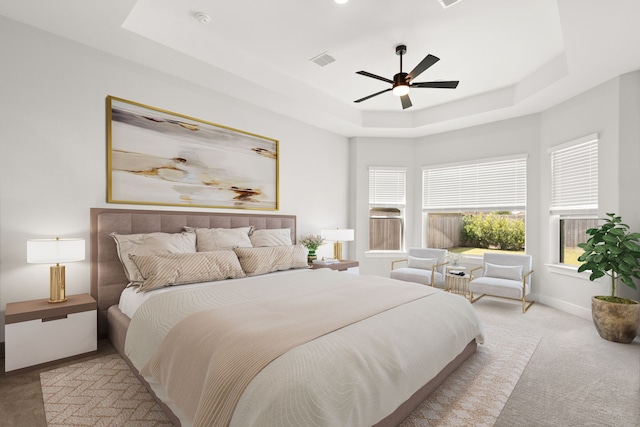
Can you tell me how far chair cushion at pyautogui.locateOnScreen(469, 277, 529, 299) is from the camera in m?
4.29

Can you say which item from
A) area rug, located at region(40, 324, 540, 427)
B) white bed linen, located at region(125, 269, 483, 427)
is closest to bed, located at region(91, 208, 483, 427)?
white bed linen, located at region(125, 269, 483, 427)

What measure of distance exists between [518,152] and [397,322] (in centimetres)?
459

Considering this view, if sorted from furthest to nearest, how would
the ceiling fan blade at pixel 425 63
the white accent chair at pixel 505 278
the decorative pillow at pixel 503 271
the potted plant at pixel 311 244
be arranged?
1. the potted plant at pixel 311 244
2. the decorative pillow at pixel 503 271
3. the white accent chair at pixel 505 278
4. the ceiling fan blade at pixel 425 63

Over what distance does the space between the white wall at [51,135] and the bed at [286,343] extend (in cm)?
28

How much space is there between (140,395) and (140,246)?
140 centimetres

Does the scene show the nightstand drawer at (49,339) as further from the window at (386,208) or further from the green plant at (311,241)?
the window at (386,208)

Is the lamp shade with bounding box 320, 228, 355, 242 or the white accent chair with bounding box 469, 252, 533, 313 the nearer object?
the white accent chair with bounding box 469, 252, 533, 313

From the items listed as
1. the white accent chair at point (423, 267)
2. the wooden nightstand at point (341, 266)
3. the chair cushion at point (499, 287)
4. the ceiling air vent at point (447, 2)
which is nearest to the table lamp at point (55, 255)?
the wooden nightstand at point (341, 266)

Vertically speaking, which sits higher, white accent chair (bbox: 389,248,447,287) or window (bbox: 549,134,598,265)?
window (bbox: 549,134,598,265)

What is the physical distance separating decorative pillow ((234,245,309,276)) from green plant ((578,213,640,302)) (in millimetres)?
3362

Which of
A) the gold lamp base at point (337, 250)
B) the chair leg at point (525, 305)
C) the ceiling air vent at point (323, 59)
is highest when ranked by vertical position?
the ceiling air vent at point (323, 59)

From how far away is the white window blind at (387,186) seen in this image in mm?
6402

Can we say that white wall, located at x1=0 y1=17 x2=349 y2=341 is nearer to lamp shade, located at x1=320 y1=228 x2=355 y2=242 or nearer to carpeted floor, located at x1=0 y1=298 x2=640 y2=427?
carpeted floor, located at x1=0 y1=298 x2=640 y2=427

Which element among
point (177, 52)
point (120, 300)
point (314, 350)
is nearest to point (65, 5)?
point (177, 52)
